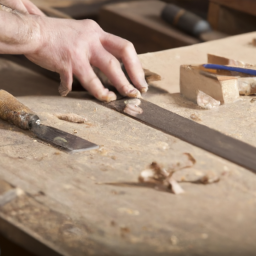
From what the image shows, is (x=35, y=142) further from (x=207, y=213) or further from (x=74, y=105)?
(x=207, y=213)

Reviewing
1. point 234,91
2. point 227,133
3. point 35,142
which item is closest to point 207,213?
point 227,133

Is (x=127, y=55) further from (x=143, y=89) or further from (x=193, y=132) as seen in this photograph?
(x=193, y=132)

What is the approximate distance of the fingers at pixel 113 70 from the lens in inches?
65.0

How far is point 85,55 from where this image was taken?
1.64m

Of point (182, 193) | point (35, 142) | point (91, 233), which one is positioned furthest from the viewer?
point (35, 142)

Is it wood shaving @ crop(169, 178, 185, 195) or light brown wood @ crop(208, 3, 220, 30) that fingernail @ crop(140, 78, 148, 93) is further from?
light brown wood @ crop(208, 3, 220, 30)

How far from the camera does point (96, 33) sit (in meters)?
1.69

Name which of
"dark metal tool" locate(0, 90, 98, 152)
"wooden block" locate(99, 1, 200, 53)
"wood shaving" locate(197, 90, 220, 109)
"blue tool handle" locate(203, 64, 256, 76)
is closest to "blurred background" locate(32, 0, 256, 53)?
"wooden block" locate(99, 1, 200, 53)

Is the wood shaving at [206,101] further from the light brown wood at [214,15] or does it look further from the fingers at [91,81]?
the light brown wood at [214,15]

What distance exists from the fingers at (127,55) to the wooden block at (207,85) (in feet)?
0.49

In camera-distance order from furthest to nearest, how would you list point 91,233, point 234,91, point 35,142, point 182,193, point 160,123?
point 234,91
point 160,123
point 35,142
point 182,193
point 91,233

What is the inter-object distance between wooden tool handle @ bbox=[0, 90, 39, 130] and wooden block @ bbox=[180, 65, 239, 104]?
1.85 ft

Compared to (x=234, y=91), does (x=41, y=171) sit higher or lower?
lower

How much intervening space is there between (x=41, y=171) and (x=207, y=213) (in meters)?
0.44
